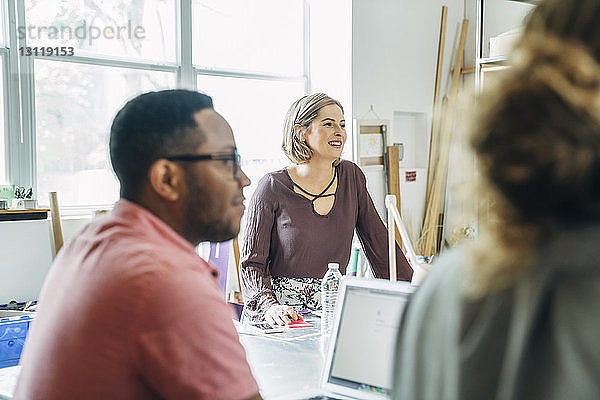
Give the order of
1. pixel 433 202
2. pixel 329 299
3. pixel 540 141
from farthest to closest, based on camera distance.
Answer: pixel 433 202 < pixel 329 299 < pixel 540 141

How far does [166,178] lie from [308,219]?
148 centimetres

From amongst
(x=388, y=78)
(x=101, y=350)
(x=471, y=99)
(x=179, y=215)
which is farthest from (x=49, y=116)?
(x=471, y=99)

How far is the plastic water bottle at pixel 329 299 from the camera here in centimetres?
204

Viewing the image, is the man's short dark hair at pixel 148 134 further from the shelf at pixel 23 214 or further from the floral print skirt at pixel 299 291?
the shelf at pixel 23 214

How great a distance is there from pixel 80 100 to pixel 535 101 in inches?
155

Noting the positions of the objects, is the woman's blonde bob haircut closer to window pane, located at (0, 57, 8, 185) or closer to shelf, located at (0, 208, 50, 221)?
shelf, located at (0, 208, 50, 221)

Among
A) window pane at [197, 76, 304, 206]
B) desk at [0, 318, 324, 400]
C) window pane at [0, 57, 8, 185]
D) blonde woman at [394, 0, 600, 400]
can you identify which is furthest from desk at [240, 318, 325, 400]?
window pane at [197, 76, 304, 206]

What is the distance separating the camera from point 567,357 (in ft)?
1.60

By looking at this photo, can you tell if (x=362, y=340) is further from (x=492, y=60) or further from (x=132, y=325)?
(x=492, y=60)

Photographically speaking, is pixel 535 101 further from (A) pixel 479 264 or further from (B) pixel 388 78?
(B) pixel 388 78

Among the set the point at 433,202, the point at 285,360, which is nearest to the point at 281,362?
the point at 285,360

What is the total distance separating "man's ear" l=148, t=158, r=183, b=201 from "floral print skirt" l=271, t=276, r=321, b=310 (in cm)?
131

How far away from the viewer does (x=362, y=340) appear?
4.66 feet

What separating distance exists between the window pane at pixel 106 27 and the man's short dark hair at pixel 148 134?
3.02 meters
